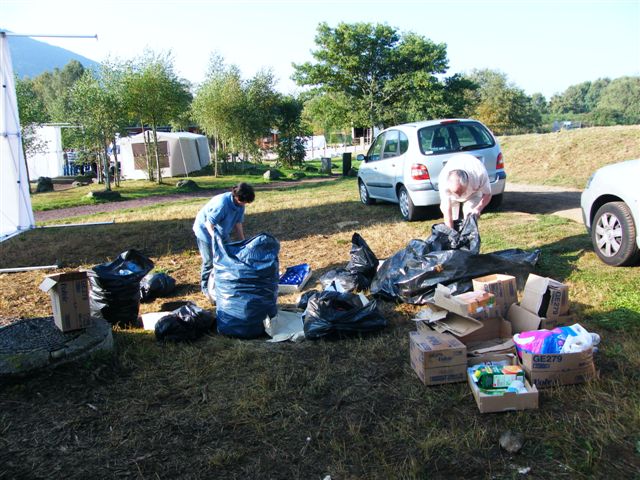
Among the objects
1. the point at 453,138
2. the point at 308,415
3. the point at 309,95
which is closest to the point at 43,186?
the point at 309,95

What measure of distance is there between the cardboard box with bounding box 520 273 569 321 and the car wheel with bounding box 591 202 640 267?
1993 mm

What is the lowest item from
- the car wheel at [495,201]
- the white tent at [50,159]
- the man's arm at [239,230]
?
the car wheel at [495,201]

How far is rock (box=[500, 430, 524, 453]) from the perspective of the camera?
2.73m

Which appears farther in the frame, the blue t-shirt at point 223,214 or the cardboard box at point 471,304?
the blue t-shirt at point 223,214

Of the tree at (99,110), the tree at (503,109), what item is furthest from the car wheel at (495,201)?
the tree at (503,109)

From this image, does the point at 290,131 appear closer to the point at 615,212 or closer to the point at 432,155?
the point at 432,155

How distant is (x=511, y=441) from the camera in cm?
277

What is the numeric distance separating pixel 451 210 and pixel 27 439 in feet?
15.0

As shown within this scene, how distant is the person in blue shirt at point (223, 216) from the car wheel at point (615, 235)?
3.90 meters

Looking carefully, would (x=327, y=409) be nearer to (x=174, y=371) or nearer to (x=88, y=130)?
(x=174, y=371)

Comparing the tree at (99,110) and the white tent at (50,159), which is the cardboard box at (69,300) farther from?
the white tent at (50,159)

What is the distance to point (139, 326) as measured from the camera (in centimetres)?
516

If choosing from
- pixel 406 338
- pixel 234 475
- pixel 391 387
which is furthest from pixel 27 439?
pixel 406 338

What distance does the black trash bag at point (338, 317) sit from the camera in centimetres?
438
